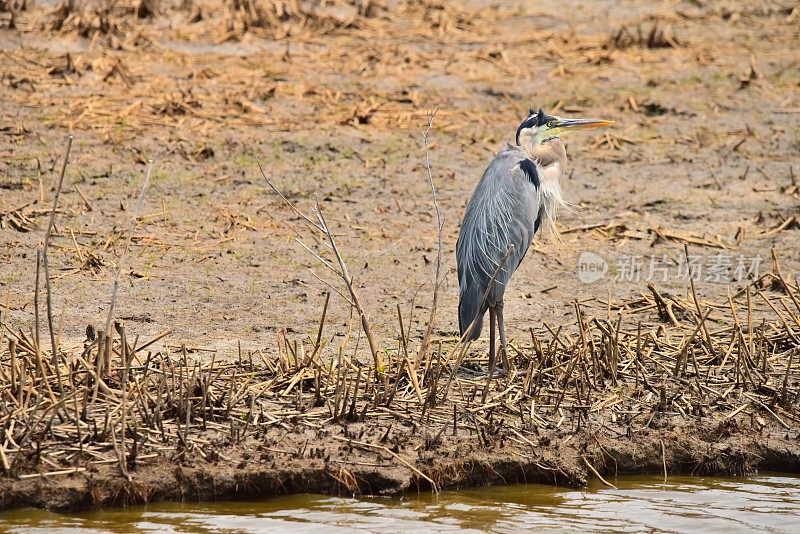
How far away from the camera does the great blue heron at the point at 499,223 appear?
257 inches

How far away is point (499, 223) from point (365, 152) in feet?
9.76

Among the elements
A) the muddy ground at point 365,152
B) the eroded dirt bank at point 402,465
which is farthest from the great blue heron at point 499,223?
the eroded dirt bank at point 402,465

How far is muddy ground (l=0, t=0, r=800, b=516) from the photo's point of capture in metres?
7.33

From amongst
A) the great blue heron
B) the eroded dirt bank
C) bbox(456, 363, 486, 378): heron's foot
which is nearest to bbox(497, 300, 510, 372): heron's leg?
the great blue heron

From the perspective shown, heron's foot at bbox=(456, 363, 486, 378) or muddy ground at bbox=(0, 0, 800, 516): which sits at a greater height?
muddy ground at bbox=(0, 0, 800, 516)

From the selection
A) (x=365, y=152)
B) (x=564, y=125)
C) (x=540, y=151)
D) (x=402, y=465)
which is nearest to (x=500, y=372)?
(x=402, y=465)

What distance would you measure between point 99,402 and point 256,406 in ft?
2.27

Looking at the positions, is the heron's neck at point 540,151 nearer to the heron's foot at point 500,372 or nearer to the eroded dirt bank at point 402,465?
the heron's foot at point 500,372

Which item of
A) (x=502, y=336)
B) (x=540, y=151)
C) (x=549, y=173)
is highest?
(x=540, y=151)

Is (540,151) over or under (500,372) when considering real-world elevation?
over

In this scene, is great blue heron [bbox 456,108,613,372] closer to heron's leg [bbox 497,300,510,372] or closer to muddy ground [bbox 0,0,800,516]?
heron's leg [bbox 497,300,510,372]

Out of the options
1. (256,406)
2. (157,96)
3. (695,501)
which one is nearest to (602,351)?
(695,501)

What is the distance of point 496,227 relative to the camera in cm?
675

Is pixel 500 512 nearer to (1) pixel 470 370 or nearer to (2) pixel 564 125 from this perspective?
(1) pixel 470 370
